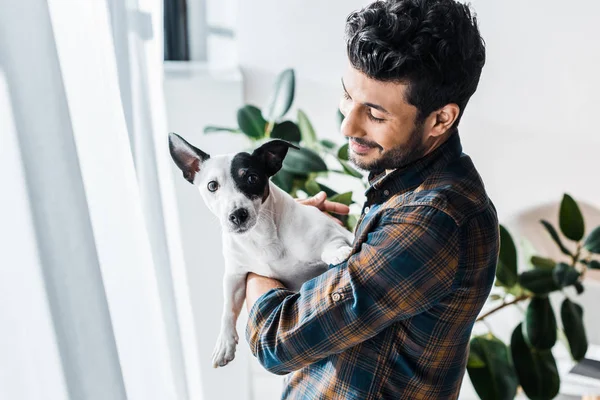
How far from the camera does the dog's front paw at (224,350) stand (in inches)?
36.5

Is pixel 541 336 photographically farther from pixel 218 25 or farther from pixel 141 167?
pixel 218 25

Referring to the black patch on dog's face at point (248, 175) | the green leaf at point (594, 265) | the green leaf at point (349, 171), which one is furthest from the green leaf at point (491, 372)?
the black patch on dog's face at point (248, 175)

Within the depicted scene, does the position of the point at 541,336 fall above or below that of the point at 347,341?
below

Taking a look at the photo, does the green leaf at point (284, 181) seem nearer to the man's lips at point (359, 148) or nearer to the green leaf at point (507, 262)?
the green leaf at point (507, 262)

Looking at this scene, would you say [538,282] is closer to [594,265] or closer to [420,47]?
[594,265]

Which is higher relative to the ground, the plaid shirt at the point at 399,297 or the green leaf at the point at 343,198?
the plaid shirt at the point at 399,297

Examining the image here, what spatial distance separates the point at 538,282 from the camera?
63.8 inches

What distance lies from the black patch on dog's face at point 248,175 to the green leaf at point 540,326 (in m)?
1.02

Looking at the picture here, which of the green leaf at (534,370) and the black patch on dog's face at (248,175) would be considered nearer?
the black patch on dog's face at (248,175)

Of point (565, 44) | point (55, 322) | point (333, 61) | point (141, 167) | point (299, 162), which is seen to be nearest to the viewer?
point (55, 322)

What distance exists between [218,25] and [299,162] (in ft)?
2.48

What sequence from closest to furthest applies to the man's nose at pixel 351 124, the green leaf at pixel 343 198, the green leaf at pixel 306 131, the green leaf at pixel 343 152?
the man's nose at pixel 351 124 → the green leaf at pixel 343 198 → the green leaf at pixel 343 152 → the green leaf at pixel 306 131

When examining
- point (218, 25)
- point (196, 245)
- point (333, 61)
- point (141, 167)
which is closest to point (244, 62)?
point (218, 25)

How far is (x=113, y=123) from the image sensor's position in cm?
89
